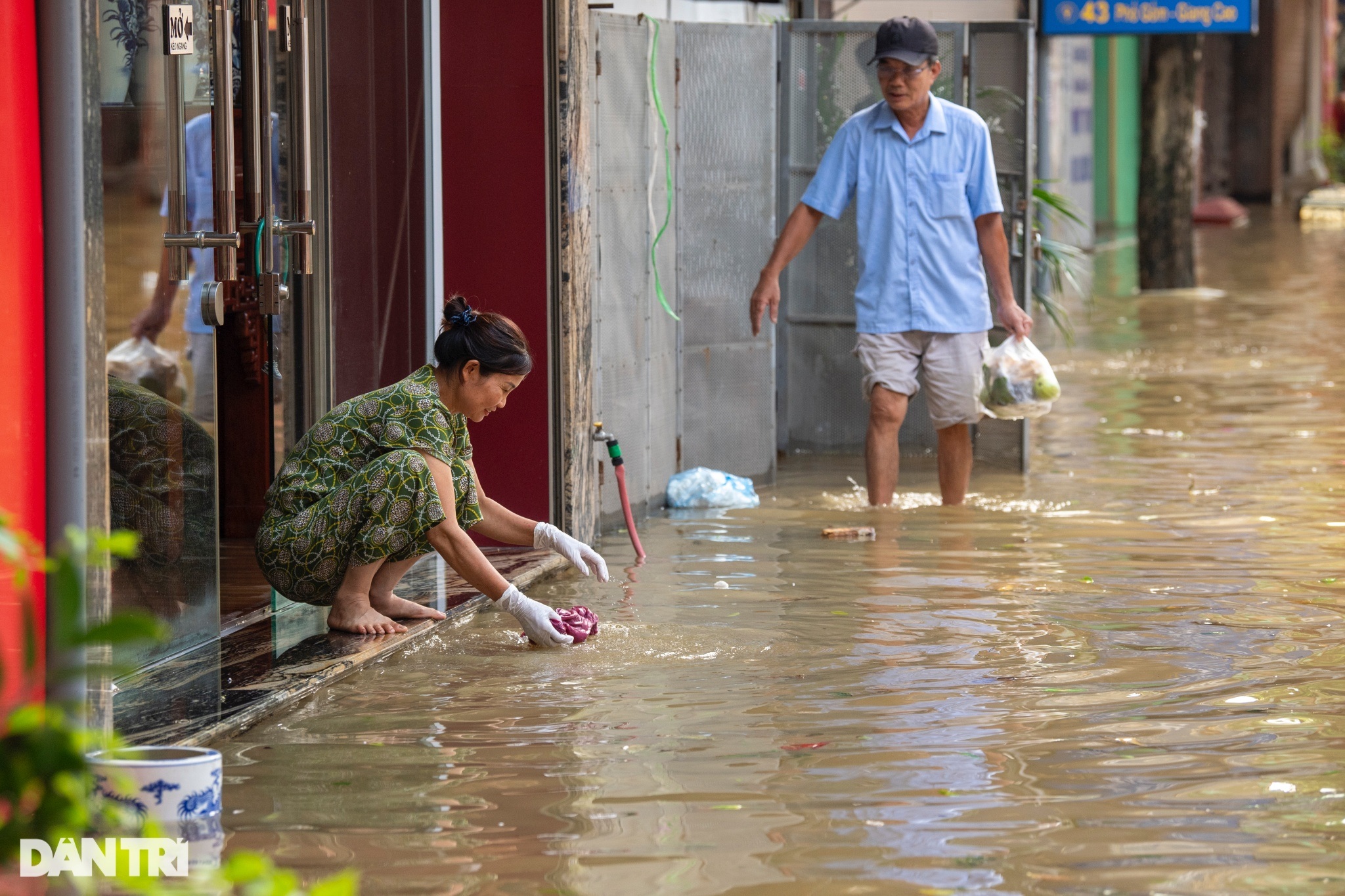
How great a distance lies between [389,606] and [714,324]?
3.00 metres

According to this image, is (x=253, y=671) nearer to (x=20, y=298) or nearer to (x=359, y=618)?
(x=359, y=618)

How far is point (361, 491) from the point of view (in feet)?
16.1

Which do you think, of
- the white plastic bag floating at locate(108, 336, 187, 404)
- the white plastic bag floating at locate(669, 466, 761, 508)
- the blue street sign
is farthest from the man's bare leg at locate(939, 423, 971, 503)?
the blue street sign

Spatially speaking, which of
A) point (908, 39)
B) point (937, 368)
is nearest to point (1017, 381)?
point (937, 368)

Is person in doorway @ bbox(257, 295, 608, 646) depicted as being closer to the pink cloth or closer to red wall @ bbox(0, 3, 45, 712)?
the pink cloth

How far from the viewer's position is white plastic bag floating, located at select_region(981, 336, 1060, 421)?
7418 mm

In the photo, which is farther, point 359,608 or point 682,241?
point 682,241

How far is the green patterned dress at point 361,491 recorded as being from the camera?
4867 mm

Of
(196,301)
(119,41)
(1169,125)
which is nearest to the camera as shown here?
(119,41)

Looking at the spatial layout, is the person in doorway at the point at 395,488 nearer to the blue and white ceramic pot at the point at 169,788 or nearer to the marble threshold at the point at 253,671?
the marble threshold at the point at 253,671

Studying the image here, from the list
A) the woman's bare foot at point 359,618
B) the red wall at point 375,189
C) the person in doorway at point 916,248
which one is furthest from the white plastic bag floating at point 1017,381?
the woman's bare foot at point 359,618

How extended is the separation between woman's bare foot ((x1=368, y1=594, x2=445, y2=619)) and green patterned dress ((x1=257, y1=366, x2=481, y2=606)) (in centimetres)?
24

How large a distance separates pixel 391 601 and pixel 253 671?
702 mm

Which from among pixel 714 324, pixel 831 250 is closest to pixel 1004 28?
pixel 831 250
